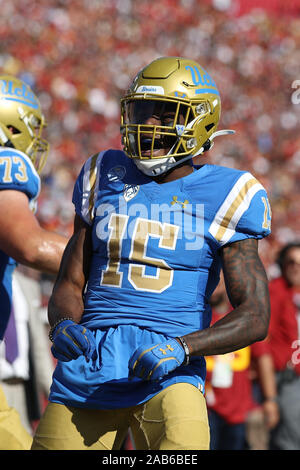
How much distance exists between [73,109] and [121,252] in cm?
893

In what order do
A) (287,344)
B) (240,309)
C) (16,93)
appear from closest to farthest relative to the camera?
(240,309), (16,93), (287,344)

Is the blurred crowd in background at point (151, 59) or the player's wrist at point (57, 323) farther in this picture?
the blurred crowd in background at point (151, 59)

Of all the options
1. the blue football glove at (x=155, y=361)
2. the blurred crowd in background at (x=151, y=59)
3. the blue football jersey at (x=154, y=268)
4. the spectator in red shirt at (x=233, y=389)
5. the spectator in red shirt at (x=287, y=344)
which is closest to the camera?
the blue football glove at (x=155, y=361)

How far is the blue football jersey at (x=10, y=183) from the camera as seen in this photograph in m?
3.08

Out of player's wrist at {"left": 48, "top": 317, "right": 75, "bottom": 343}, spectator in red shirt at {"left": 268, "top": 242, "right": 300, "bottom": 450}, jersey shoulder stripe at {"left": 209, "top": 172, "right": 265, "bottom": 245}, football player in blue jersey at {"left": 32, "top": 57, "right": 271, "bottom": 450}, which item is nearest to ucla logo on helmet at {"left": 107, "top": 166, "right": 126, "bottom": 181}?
football player in blue jersey at {"left": 32, "top": 57, "right": 271, "bottom": 450}

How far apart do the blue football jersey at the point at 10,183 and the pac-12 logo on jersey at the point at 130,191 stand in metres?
0.76

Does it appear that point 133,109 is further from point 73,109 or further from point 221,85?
point 221,85

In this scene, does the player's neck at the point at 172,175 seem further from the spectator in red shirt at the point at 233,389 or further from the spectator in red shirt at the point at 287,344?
the spectator in red shirt at the point at 287,344

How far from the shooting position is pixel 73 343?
7.31 feet

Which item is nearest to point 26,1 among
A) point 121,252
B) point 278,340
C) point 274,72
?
point 274,72

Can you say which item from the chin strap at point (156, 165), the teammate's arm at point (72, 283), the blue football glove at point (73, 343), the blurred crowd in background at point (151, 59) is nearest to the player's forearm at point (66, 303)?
the teammate's arm at point (72, 283)

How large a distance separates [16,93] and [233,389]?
2.72 meters

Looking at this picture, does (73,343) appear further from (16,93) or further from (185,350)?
(16,93)

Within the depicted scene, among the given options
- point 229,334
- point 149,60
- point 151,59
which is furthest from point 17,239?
point 151,59
